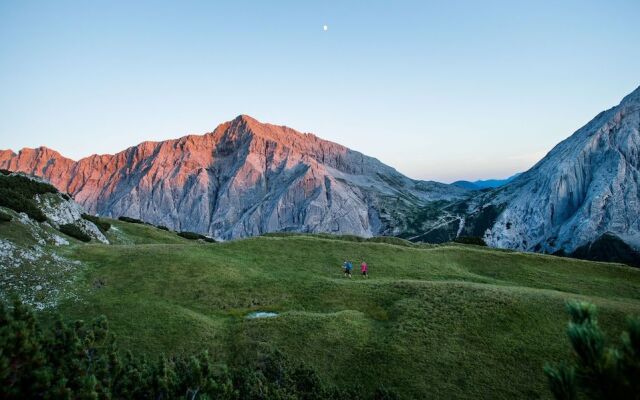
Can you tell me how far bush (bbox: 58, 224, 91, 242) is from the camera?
53812 mm

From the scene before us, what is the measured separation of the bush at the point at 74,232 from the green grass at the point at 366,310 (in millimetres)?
6068

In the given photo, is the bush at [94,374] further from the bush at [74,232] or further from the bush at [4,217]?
the bush at [74,232]

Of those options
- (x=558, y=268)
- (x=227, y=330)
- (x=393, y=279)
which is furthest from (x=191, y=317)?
(x=558, y=268)

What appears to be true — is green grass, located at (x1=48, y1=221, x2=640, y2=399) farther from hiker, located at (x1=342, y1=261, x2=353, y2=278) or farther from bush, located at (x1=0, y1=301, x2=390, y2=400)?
bush, located at (x1=0, y1=301, x2=390, y2=400)

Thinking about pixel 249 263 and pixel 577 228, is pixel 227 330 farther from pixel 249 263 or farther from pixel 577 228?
pixel 577 228

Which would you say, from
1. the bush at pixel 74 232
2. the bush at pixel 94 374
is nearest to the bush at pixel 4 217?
the bush at pixel 74 232

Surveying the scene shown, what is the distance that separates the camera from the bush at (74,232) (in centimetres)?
5381

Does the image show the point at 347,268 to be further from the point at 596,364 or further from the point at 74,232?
the point at 596,364

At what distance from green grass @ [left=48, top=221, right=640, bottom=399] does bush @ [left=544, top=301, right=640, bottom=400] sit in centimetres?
1652

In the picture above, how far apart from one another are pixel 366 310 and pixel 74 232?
4064 cm

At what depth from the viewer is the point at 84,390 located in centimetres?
1564

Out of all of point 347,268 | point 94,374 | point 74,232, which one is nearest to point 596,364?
point 94,374

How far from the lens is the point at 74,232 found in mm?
54062

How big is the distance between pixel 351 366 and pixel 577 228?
191 meters
